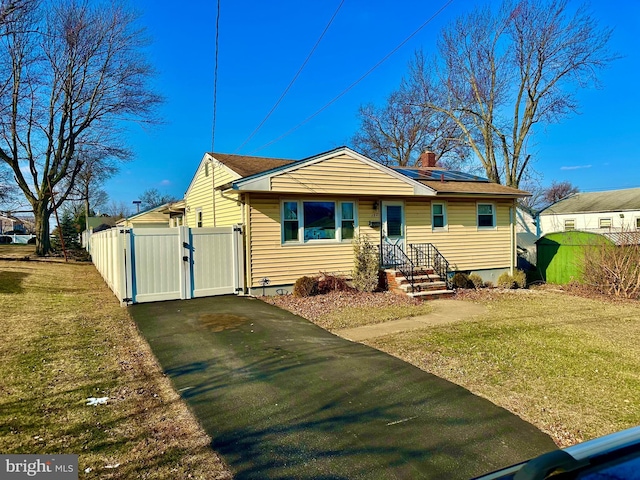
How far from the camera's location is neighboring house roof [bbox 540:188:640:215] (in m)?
29.1

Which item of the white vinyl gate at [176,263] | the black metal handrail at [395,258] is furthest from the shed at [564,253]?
the white vinyl gate at [176,263]

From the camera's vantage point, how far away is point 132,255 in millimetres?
9156

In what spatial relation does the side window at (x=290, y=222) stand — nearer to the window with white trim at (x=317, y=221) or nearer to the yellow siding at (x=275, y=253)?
the window with white trim at (x=317, y=221)

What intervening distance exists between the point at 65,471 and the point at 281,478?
1600 millimetres

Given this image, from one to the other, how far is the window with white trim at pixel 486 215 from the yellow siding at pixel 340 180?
367cm

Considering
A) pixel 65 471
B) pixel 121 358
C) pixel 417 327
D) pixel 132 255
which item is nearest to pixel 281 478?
pixel 65 471

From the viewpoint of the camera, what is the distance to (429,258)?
43.4 feet

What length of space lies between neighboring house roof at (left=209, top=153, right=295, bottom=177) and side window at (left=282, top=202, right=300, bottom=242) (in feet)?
4.59

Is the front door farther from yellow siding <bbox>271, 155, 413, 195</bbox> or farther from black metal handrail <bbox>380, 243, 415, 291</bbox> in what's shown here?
yellow siding <bbox>271, 155, 413, 195</bbox>

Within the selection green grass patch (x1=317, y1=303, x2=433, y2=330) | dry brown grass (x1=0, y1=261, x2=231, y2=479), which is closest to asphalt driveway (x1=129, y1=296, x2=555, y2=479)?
dry brown grass (x1=0, y1=261, x2=231, y2=479)

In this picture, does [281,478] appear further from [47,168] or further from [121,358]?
[47,168]

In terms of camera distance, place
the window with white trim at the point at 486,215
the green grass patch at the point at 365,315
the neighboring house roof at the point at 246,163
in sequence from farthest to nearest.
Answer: the window with white trim at the point at 486,215 → the neighboring house roof at the point at 246,163 → the green grass patch at the point at 365,315

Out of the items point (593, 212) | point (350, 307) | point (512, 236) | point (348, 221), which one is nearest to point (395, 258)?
point (348, 221)

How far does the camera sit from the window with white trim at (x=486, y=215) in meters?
14.5
